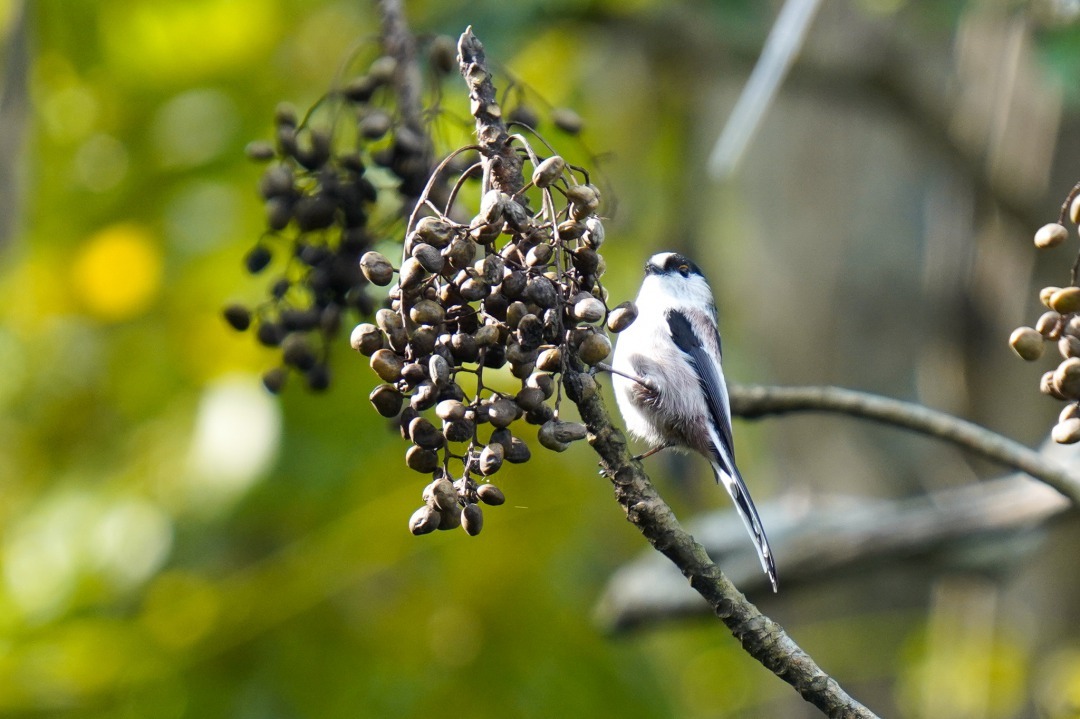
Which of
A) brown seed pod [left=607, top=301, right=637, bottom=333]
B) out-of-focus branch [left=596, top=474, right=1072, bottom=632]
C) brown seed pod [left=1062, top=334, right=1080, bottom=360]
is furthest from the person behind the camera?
out-of-focus branch [left=596, top=474, right=1072, bottom=632]

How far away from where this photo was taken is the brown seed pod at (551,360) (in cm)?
180

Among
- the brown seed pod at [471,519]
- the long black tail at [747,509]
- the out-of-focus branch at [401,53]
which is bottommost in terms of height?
the long black tail at [747,509]

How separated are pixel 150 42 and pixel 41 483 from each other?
7.11 ft

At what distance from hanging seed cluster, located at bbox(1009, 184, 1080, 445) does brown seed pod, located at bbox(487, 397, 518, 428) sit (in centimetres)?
97

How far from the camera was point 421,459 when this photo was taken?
186cm

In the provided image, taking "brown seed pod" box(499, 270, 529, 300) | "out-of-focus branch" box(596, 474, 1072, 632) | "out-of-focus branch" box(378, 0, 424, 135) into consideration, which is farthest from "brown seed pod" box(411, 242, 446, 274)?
"out-of-focus branch" box(596, 474, 1072, 632)

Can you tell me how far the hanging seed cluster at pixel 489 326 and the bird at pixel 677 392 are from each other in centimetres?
130

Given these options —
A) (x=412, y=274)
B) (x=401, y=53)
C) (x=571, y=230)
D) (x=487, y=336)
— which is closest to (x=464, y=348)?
(x=487, y=336)

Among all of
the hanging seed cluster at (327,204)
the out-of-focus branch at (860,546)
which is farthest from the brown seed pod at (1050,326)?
the out-of-focus branch at (860,546)

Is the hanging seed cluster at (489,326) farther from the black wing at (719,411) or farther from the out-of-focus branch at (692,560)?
the black wing at (719,411)

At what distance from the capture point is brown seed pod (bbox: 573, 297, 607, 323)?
5.84 ft

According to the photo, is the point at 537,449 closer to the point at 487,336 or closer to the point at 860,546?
the point at 860,546

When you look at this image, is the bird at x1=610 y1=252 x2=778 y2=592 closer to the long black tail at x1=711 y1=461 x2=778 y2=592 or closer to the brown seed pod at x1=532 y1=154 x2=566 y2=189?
the long black tail at x1=711 y1=461 x2=778 y2=592

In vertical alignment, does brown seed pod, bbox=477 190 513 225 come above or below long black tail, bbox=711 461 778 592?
above
